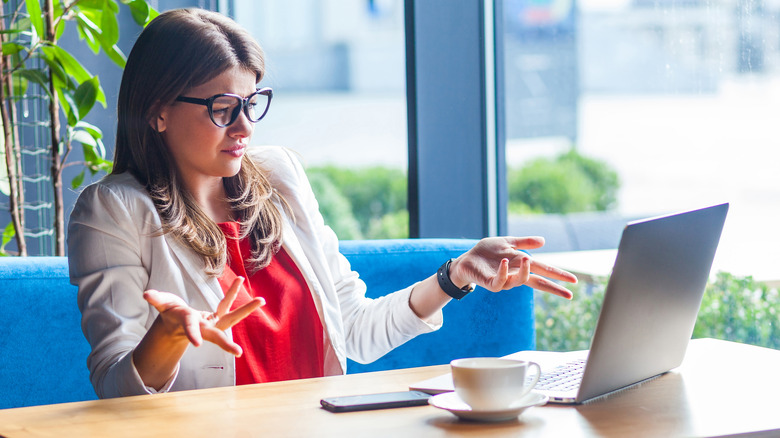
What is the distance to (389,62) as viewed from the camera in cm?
505

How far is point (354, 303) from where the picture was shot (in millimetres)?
1817

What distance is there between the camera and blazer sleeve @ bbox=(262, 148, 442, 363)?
5.47 ft

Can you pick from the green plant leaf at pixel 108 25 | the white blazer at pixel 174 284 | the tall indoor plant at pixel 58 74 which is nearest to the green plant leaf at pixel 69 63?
the tall indoor plant at pixel 58 74

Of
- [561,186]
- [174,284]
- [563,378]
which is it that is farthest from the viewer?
[561,186]

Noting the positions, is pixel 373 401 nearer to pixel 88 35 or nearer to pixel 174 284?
pixel 174 284

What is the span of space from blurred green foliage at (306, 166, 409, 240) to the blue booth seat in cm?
262

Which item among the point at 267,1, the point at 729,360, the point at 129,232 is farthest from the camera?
the point at 267,1

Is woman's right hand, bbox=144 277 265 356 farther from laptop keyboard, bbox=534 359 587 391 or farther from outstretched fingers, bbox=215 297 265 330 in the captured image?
laptop keyboard, bbox=534 359 587 391

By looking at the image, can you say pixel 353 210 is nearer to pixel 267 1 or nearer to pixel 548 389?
pixel 267 1

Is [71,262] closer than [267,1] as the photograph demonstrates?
Yes

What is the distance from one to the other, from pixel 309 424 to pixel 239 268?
72 cm

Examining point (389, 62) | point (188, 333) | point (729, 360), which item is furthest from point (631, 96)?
point (389, 62)

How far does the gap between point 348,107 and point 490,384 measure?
3.97m

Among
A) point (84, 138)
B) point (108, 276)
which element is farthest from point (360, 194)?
point (108, 276)
